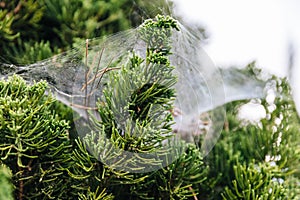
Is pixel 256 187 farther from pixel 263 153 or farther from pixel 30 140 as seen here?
pixel 30 140

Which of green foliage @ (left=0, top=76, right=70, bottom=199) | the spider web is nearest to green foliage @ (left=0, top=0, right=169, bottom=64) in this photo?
the spider web

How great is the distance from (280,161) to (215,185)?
10 cm

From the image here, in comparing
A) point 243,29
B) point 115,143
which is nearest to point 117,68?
point 115,143

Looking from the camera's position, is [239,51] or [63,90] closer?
[63,90]

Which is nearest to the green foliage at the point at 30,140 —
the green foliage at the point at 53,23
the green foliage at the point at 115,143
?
the green foliage at the point at 115,143

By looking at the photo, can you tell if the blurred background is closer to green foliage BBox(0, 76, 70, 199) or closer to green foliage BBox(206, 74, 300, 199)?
green foliage BBox(206, 74, 300, 199)

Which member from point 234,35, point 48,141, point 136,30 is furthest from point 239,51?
point 48,141

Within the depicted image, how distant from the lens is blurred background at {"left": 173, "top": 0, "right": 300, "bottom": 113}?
0.58 meters

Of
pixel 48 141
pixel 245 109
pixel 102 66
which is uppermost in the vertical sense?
pixel 245 109

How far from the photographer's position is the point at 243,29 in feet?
2.39

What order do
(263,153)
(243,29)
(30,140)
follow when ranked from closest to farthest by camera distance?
(30,140) < (263,153) < (243,29)

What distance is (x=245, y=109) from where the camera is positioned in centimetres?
77

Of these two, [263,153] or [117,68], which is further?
[263,153]

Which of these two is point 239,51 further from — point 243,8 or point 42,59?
point 42,59
